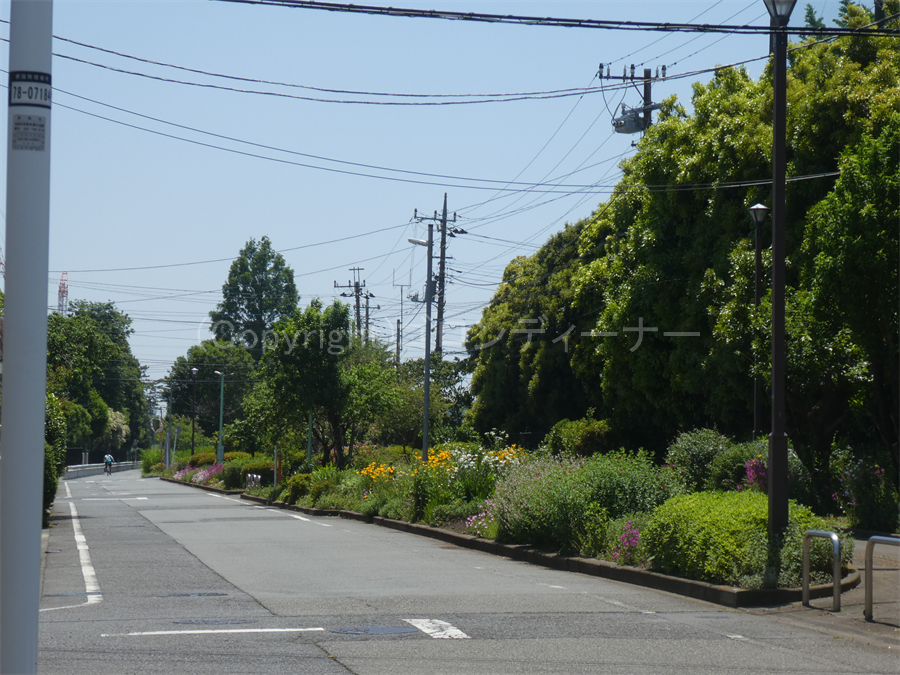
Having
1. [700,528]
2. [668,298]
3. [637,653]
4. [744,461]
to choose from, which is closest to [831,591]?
[700,528]

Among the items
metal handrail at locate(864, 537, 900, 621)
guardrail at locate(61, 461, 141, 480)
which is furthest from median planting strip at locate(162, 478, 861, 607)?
guardrail at locate(61, 461, 141, 480)

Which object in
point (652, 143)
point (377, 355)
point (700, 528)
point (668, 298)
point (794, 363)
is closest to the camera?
point (700, 528)

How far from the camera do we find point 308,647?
778 centimetres

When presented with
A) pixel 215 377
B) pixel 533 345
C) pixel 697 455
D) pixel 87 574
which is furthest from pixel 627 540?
pixel 215 377

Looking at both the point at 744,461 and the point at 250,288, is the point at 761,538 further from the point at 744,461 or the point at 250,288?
the point at 250,288

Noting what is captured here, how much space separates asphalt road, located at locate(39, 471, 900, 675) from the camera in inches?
284

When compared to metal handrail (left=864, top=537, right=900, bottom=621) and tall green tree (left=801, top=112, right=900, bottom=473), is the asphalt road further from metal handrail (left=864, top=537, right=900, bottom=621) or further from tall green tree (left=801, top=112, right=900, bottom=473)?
tall green tree (left=801, top=112, right=900, bottom=473)

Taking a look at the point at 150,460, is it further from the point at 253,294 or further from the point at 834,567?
the point at 834,567

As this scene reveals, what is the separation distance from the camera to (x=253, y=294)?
324 feet

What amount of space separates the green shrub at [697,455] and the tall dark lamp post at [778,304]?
11.4m

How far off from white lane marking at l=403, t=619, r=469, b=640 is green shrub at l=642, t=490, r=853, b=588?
3.60 m

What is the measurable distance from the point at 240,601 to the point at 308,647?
2998 mm

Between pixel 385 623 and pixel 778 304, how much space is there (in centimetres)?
599

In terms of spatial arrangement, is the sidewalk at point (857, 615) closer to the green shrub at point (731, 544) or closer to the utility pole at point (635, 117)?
the green shrub at point (731, 544)
